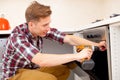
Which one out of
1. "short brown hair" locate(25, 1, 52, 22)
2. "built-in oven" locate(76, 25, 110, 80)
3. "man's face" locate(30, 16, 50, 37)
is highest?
"short brown hair" locate(25, 1, 52, 22)

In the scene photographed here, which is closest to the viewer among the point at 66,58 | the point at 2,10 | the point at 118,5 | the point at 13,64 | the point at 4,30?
the point at 66,58

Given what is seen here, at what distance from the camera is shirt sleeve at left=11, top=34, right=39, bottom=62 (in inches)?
45.9

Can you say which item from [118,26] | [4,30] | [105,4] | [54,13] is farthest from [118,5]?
[4,30]

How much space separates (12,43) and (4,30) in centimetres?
77

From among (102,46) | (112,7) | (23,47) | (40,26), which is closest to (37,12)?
(40,26)

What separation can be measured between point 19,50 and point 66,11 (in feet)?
4.68

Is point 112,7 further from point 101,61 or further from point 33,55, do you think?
point 33,55

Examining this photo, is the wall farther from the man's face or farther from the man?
the man's face

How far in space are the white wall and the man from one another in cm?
99

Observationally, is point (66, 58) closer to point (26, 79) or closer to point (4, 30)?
point (26, 79)

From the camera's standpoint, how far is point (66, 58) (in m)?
1.14

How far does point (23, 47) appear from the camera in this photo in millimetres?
1202

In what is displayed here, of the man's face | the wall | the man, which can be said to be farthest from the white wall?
the man's face

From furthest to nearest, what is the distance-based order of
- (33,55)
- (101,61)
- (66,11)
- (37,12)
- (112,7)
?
(66,11), (112,7), (101,61), (37,12), (33,55)
